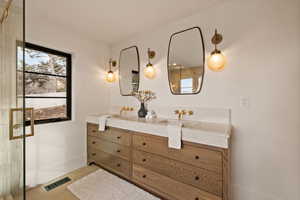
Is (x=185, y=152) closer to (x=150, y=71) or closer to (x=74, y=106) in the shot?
(x=150, y=71)

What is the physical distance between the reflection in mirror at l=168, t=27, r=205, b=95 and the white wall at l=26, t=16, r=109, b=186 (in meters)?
1.48

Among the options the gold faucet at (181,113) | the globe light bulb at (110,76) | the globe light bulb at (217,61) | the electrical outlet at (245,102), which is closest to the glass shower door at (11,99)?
the globe light bulb at (110,76)

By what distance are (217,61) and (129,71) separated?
5.10 ft

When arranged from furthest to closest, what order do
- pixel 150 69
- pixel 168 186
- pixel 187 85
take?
pixel 150 69 → pixel 187 85 → pixel 168 186

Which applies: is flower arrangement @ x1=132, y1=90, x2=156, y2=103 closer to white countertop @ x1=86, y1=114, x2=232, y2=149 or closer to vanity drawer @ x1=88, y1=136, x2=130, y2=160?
white countertop @ x1=86, y1=114, x2=232, y2=149

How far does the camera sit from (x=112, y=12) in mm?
1835

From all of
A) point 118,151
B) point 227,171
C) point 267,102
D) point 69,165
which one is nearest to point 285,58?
point 267,102

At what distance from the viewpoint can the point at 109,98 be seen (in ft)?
9.71

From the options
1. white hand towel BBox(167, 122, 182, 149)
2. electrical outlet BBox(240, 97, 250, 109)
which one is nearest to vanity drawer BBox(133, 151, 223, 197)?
white hand towel BBox(167, 122, 182, 149)

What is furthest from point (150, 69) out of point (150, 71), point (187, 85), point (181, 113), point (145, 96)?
point (181, 113)

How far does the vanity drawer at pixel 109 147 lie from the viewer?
1.95 meters

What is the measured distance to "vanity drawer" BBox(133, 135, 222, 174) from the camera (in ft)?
4.19

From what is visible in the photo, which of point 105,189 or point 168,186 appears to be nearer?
point 168,186

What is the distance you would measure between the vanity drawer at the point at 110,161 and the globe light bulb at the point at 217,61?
1.70 metres
